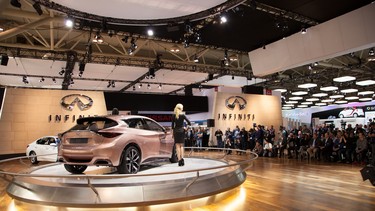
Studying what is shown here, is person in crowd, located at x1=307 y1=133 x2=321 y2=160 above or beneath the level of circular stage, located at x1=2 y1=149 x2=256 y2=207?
above

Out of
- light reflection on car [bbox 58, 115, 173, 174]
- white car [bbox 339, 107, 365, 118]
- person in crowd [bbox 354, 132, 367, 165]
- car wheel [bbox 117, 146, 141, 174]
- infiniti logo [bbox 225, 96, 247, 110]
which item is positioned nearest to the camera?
light reflection on car [bbox 58, 115, 173, 174]

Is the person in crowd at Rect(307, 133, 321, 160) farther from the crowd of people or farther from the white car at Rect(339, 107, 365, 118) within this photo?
the white car at Rect(339, 107, 365, 118)

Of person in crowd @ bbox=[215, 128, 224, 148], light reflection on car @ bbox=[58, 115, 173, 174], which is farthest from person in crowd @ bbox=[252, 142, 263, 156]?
light reflection on car @ bbox=[58, 115, 173, 174]

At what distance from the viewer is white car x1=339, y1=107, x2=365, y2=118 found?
88.2 ft

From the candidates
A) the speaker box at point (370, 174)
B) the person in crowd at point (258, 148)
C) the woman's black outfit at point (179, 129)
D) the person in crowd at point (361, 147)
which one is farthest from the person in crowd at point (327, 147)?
the woman's black outfit at point (179, 129)

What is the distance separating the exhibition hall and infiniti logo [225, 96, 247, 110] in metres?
0.07

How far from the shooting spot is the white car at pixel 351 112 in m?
26.9

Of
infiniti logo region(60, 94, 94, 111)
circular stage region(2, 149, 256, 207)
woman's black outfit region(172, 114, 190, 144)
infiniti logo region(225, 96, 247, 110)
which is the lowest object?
circular stage region(2, 149, 256, 207)

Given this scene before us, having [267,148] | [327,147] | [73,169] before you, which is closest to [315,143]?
[327,147]

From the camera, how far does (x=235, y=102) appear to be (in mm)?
18719

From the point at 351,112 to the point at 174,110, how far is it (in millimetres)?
26742

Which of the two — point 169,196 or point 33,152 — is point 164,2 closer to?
point 169,196

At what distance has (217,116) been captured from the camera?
18.1 meters

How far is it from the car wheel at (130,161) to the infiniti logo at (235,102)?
13.3 metres
